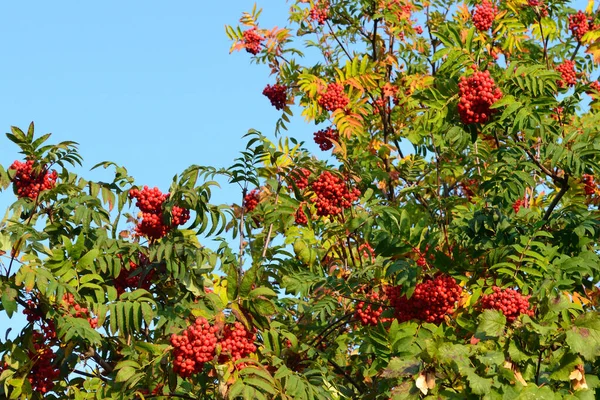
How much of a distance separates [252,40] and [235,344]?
6800mm

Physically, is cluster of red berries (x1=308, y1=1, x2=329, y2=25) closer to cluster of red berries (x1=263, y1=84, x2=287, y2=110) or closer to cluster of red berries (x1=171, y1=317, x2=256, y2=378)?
cluster of red berries (x1=263, y1=84, x2=287, y2=110)

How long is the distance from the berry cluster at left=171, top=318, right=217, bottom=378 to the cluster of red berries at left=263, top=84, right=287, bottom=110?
6304 mm

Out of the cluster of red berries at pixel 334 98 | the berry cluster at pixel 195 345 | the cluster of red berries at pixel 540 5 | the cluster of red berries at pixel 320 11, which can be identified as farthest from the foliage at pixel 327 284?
the cluster of red berries at pixel 320 11

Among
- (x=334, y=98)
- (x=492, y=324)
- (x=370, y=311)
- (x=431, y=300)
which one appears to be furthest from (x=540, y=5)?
(x=492, y=324)

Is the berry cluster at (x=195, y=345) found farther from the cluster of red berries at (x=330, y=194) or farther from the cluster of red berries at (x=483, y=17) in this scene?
the cluster of red berries at (x=483, y=17)

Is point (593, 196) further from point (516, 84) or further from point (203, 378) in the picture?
point (203, 378)

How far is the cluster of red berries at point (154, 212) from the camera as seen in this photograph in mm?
6215

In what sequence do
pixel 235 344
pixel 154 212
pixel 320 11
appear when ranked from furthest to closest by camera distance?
pixel 320 11 < pixel 154 212 < pixel 235 344

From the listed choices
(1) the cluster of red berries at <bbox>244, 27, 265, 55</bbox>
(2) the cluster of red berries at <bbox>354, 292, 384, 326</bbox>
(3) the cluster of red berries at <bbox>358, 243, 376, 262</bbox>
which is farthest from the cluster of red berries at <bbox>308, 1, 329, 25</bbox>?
(2) the cluster of red berries at <bbox>354, 292, 384, 326</bbox>

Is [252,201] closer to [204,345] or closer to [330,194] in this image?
[330,194]

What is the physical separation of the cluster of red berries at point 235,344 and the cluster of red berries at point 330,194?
1744 mm

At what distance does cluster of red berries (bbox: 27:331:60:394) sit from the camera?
616 centimetres

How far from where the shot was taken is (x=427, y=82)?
1082 centimetres

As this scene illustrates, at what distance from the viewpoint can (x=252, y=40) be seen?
11.4m
